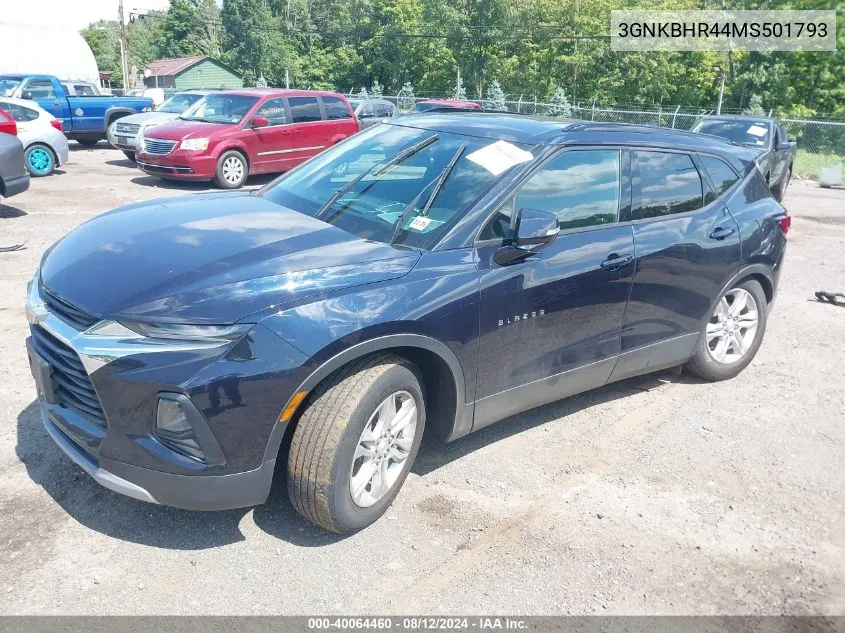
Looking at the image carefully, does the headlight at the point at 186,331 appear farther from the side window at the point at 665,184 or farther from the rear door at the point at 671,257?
the side window at the point at 665,184

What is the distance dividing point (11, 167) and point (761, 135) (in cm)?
1292

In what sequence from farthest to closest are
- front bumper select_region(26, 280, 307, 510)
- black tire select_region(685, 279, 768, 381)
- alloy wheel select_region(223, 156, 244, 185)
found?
alloy wheel select_region(223, 156, 244, 185), black tire select_region(685, 279, 768, 381), front bumper select_region(26, 280, 307, 510)

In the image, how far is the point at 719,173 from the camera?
519cm

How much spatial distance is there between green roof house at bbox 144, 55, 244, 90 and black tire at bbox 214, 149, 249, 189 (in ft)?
170

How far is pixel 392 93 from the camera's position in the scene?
57.7 m

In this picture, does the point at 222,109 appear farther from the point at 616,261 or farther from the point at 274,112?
the point at 616,261

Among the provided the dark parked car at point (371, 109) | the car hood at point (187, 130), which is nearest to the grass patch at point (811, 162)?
the dark parked car at point (371, 109)

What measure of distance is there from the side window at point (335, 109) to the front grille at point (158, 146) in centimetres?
336

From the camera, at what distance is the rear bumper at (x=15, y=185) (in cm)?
948

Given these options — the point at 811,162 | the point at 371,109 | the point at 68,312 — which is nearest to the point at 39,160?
the point at 371,109

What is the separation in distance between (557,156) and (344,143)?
1483 mm

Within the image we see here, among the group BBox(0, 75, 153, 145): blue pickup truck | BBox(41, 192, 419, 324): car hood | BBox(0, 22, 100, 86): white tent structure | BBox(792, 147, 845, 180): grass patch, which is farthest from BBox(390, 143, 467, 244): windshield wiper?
BBox(0, 22, 100, 86): white tent structure

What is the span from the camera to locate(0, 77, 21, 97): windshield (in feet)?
58.0

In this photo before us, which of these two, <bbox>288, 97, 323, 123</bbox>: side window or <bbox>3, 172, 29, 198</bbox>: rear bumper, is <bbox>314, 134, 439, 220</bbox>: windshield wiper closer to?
<bbox>3, 172, 29, 198</bbox>: rear bumper
